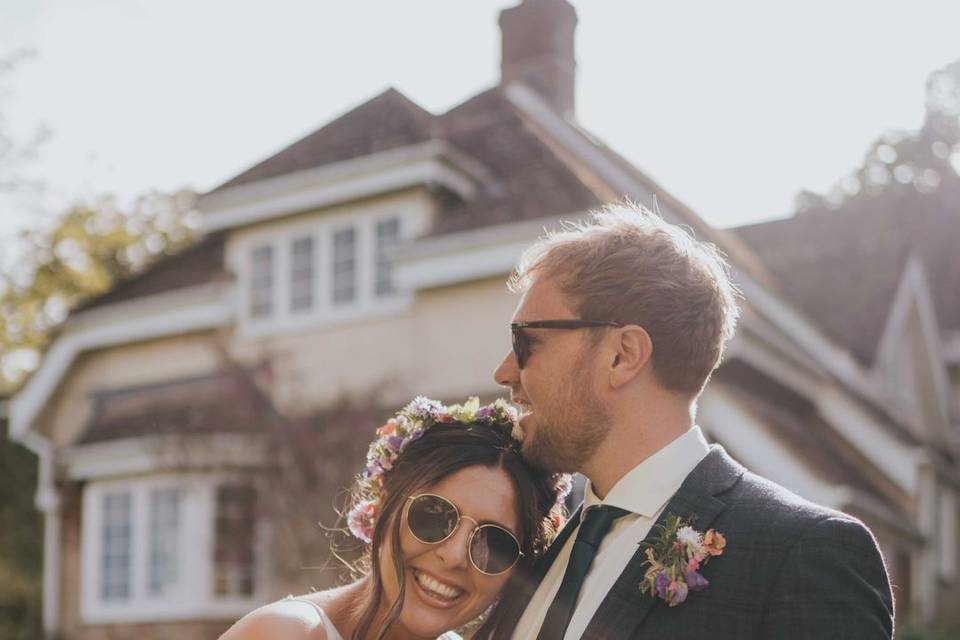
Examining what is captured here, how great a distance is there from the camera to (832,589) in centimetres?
288

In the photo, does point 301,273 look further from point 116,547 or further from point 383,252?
point 116,547

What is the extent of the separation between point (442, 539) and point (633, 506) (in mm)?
541

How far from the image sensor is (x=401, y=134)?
1866 centimetres

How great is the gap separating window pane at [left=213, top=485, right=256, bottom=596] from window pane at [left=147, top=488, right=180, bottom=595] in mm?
828

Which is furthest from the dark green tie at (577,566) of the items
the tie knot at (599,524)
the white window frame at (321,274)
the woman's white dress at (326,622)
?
the white window frame at (321,274)

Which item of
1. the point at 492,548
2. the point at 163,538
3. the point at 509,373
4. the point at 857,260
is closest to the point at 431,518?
the point at 492,548

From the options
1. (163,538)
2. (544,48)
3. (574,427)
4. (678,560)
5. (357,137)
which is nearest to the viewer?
(678,560)

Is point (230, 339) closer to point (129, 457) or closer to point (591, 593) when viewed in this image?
point (129, 457)

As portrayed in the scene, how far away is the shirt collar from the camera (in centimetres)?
345

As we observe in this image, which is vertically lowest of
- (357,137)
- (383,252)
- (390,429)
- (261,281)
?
(390,429)

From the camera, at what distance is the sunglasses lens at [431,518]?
3.67m

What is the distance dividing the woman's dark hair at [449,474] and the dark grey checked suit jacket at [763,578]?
562 millimetres

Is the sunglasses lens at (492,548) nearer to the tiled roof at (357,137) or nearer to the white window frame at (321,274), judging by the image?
the white window frame at (321,274)

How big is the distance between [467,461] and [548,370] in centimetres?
39
